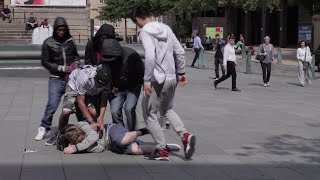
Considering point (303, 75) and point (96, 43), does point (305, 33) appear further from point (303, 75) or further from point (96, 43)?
point (96, 43)

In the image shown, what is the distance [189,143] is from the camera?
6844mm

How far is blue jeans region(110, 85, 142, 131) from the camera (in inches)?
288

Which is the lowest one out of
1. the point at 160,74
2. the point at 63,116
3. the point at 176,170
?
the point at 176,170

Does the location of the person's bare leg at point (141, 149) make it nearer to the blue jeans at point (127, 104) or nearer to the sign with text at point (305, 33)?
the blue jeans at point (127, 104)

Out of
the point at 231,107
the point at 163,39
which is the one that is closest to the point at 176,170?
the point at 163,39

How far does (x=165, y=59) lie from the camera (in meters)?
6.73

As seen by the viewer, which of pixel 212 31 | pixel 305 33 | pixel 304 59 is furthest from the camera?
pixel 212 31

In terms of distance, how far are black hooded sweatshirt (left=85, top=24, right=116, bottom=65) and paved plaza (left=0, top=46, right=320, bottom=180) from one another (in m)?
1.29

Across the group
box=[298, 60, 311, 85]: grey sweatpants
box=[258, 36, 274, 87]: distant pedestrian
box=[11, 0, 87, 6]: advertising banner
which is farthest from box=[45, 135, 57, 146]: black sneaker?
box=[11, 0, 87, 6]: advertising banner

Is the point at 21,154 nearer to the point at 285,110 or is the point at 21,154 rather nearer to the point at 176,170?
the point at 176,170

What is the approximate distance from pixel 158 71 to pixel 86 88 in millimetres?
1138

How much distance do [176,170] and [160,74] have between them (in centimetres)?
114

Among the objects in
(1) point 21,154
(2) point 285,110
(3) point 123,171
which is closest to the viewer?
(3) point 123,171

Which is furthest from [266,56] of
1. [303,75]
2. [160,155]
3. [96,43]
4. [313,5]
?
[313,5]
